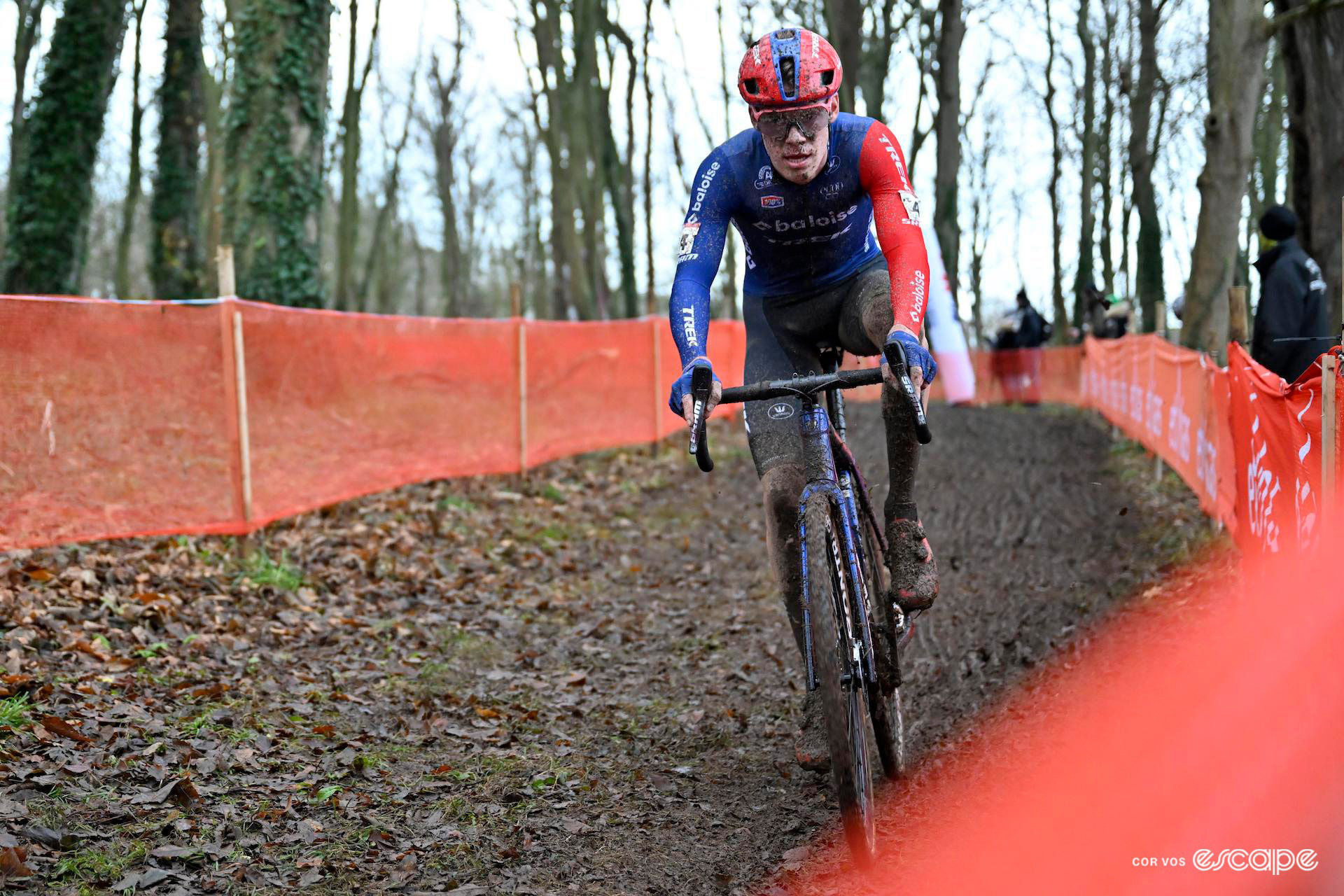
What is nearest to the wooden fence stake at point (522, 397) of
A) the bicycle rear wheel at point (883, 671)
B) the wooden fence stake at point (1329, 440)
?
the bicycle rear wheel at point (883, 671)

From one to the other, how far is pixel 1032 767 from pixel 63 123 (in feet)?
37.7

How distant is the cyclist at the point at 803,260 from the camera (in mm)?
3709

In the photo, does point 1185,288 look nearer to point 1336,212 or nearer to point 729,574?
point 1336,212

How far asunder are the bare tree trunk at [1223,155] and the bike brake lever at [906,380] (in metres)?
→ 8.61

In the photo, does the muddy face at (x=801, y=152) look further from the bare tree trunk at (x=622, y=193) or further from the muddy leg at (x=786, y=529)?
the bare tree trunk at (x=622, y=193)

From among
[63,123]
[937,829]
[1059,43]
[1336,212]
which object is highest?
[1059,43]

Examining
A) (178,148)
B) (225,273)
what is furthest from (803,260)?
(178,148)

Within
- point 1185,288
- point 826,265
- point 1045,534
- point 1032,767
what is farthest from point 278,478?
point 1185,288

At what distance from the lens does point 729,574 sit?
837cm

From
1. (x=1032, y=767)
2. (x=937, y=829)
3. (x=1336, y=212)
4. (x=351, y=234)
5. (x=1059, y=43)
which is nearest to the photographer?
(x=937, y=829)

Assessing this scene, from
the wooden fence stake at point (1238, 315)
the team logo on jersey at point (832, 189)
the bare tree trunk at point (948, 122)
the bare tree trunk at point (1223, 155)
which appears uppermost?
the bare tree trunk at point (948, 122)

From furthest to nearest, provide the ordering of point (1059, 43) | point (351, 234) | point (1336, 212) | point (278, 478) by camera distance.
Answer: point (1059, 43) → point (351, 234) → point (1336, 212) → point (278, 478)

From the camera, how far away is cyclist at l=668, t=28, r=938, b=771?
371 centimetres

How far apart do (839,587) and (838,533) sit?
0.19 metres
